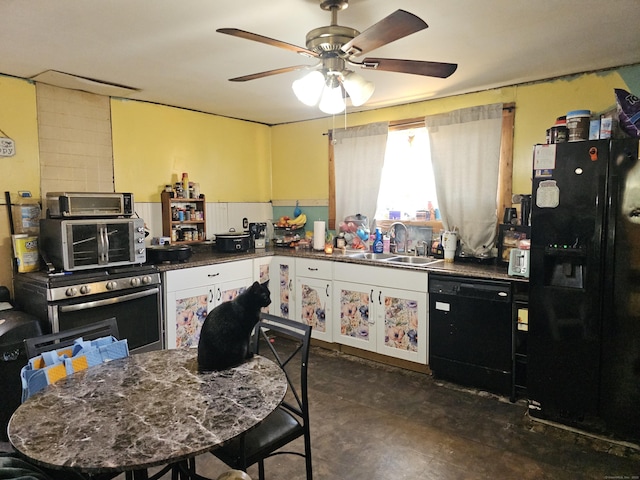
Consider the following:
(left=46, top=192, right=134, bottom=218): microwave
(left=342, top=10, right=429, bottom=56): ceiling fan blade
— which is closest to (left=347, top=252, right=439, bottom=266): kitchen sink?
(left=46, top=192, right=134, bottom=218): microwave

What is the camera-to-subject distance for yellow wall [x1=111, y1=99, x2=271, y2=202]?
11.8 ft

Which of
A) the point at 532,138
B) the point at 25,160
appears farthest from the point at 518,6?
the point at 25,160

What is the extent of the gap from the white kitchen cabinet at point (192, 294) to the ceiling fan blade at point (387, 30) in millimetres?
2209

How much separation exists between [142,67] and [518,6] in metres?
2.32

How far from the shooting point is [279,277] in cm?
407

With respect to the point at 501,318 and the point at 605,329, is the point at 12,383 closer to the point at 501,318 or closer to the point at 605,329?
the point at 501,318

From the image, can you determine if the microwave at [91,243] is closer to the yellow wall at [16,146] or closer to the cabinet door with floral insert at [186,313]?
the yellow wall at [16,146]

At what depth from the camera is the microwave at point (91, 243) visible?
8.80ft

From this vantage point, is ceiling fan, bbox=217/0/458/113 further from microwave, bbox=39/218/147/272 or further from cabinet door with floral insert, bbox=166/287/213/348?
cabinet door with floral insert, bbox=166/287/213/348

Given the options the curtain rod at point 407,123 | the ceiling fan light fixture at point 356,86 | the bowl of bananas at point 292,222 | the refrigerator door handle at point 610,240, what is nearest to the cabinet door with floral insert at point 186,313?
the bowl of bananas at point 292,222

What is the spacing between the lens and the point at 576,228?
94.7 inches

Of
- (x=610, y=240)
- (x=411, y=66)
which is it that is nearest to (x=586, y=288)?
(x=610, y=240)

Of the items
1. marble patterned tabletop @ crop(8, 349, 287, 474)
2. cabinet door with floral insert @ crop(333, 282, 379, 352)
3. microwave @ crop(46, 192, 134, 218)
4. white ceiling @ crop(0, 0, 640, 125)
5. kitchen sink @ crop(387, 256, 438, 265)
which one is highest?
white ceiling @ crop(0, 0, 640, 125)

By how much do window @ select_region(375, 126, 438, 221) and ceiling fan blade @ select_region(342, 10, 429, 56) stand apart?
2187 mm
